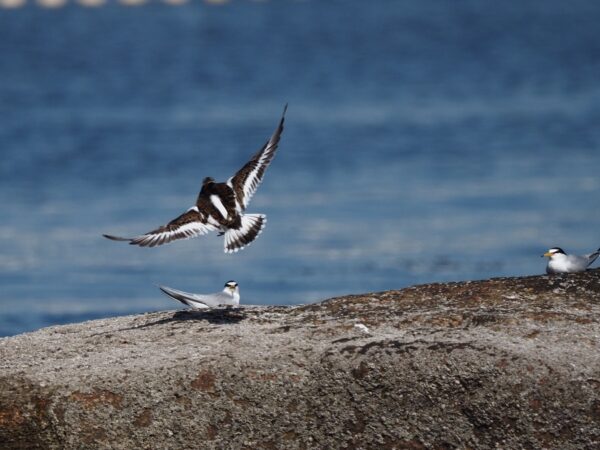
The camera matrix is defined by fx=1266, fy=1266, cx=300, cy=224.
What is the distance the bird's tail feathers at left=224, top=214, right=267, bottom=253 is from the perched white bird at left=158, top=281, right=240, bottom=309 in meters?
0.28

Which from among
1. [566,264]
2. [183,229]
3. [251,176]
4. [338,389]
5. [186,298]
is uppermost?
[251,176]

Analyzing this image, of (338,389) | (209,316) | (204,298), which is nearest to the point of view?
(338,389)

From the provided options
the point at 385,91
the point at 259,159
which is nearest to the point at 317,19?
the point at 385,91

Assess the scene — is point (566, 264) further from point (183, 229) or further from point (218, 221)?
point (183, 229)

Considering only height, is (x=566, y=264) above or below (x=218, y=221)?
below

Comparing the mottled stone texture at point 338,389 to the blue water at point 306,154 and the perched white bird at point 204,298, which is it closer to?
the perched white bird at point 204,298

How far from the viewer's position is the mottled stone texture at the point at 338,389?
5859 mm

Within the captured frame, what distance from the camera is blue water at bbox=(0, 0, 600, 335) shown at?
1598cm

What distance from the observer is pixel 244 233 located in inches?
314

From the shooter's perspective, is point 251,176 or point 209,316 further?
point 251,176

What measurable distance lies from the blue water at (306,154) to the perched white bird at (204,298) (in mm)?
6525

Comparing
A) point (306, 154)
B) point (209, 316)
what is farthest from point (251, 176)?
point (306, 154)

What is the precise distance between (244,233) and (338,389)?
2105mm

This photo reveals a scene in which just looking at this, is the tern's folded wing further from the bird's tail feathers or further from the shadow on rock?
the bird's tail feathers
